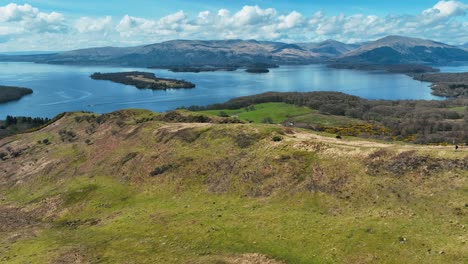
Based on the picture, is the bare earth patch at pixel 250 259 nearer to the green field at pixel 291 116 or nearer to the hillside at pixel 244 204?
the hillside at pixel 244 204

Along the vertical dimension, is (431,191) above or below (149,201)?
above

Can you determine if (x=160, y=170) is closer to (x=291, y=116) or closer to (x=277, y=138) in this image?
(x=277, y=138)

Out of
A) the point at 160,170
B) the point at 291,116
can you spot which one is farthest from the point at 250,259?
the point at 291,116

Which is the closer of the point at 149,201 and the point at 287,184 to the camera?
the point at 287,184

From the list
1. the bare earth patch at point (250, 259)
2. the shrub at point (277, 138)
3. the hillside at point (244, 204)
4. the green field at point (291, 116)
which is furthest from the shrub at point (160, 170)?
the green field at point (291, 116)

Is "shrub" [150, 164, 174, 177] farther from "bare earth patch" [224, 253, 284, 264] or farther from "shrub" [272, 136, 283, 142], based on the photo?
"bare earth patch" [224, 253, 284, 264]

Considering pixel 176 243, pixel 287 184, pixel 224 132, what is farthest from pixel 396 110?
pixel 176 243

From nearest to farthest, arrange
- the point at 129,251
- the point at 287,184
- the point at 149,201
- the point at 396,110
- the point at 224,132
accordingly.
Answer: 1. the point at 129,251
2. the point at 287,184
3. the point at 149,201
4. the point at 224,132
5. the point at 396,110

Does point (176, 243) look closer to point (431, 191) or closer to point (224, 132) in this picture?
point (431, 191)

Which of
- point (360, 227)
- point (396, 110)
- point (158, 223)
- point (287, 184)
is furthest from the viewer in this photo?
point (396, 110)
